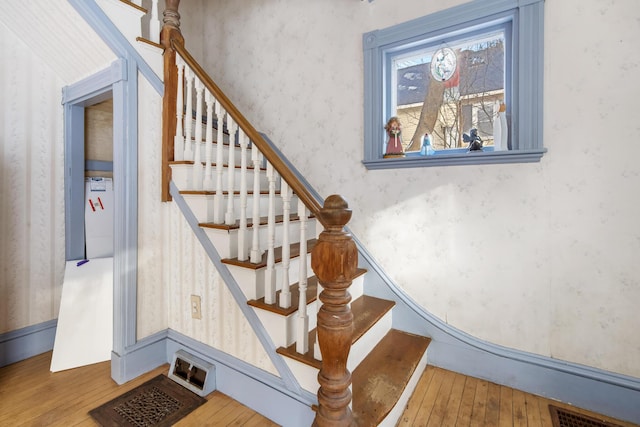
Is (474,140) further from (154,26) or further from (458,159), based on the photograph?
(154,26)

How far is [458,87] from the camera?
6.52 feet

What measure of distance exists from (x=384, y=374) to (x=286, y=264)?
2.58 ft

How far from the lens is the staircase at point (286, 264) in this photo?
1.19 metres

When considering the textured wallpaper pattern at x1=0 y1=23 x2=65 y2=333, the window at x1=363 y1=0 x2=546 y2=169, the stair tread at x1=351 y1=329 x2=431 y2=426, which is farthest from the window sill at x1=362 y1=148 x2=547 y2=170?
the textured wallpaper pattern at x1=0 y1=23 x2=65 y2=333

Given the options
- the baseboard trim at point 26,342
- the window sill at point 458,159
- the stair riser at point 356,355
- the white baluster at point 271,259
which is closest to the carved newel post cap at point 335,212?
the white baluster at point 271,259

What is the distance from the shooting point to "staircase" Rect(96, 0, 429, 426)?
3.89 feet

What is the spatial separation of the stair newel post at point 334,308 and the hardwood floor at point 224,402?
516 millimetres

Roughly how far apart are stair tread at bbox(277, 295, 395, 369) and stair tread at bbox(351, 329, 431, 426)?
7.9 inches

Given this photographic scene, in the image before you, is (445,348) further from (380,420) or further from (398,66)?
(398,66)

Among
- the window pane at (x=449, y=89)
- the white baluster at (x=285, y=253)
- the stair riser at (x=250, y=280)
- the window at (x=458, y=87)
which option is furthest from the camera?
the window pane at (x=449, y=89)

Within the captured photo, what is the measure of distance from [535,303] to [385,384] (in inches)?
39.0

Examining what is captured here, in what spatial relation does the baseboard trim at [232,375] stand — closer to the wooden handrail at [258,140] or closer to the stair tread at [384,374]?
the stair tread at [384,374]

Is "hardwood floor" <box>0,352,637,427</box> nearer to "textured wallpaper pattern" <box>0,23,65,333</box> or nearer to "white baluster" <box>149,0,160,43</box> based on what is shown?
"textured wallpaper pattern" <box>0,23,65,333</box>

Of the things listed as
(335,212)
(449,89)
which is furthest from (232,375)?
(449,89)
